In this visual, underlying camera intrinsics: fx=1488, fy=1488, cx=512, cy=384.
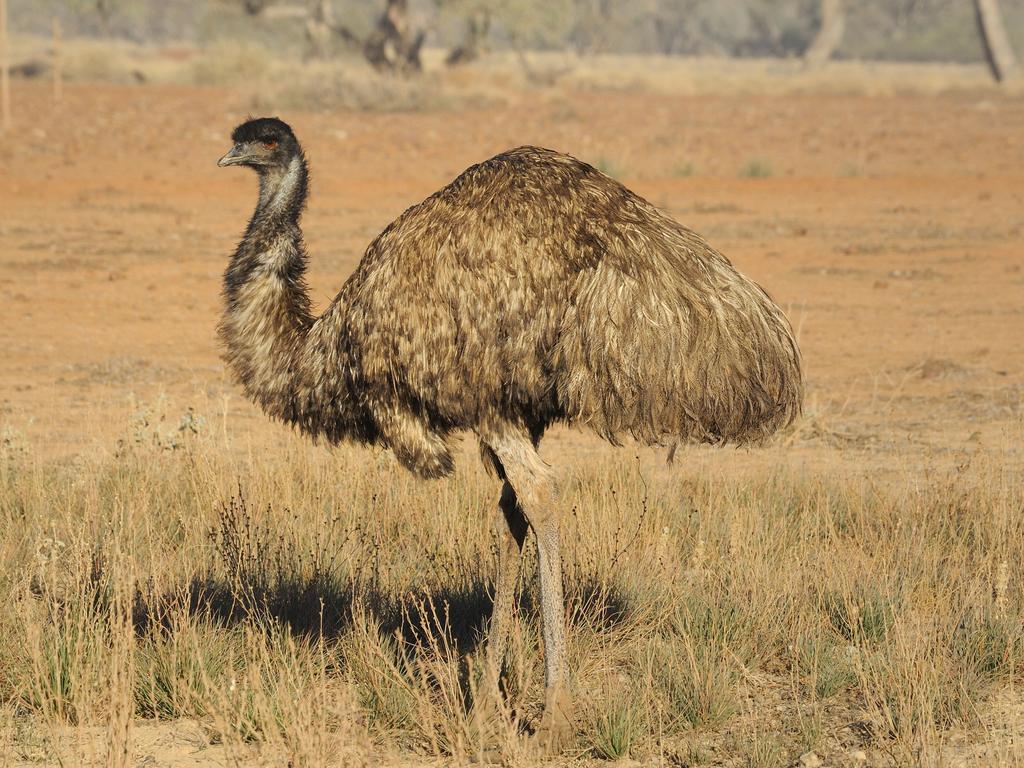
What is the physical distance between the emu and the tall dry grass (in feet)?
1.46

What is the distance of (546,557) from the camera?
4160mm

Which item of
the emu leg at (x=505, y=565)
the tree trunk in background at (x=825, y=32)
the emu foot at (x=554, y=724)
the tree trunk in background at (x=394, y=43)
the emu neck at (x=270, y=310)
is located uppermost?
the tree trunk in background at (x=825, y=32)

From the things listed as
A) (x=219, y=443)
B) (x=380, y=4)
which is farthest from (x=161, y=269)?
(x=380, y=4)

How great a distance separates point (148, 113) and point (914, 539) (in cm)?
2549

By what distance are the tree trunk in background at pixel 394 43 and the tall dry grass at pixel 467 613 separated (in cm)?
2926

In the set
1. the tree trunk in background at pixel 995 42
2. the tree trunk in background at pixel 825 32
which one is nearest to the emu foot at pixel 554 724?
the tree trunk in background at pixel 995 42

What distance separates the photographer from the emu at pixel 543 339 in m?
3.93

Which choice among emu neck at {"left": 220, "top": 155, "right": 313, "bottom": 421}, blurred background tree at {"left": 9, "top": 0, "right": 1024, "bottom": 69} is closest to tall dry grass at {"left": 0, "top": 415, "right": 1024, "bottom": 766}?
emu neck at {"left": 220, "top": 155, "right": 313, "bottom": 421}

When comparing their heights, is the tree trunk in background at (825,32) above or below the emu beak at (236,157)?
above

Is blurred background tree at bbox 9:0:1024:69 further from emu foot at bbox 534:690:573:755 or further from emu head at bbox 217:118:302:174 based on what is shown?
emu foot at bbox 534:690:573:755

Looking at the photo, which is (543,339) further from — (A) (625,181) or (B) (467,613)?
(A) (625,181)

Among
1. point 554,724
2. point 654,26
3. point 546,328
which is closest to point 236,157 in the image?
point 546,328

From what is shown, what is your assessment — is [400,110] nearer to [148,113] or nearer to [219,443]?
[148,113]

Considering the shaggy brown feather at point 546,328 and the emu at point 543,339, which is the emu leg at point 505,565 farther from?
the shaggy brown feather at point 546,328
